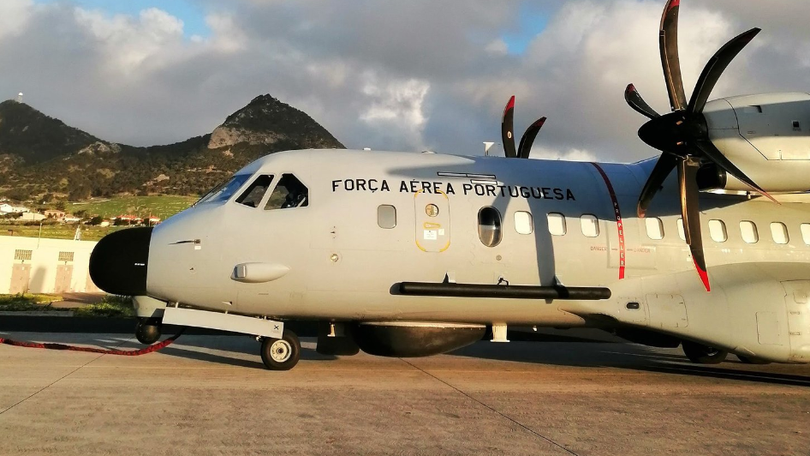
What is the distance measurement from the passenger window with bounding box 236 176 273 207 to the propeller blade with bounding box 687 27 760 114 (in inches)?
273

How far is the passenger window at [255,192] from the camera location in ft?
33.0

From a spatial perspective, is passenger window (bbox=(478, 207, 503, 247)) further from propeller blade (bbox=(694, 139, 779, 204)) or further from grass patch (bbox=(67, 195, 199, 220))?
grass patch (bbox=(67, 195, 199, 220))

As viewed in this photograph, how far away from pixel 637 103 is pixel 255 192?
269 inches

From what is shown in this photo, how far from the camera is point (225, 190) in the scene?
10.4 metres

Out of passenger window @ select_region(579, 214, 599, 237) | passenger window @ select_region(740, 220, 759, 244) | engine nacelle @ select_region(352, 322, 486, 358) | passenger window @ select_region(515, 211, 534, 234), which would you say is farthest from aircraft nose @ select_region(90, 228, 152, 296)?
passenger window @ select_region(740, 220, 759, 244)

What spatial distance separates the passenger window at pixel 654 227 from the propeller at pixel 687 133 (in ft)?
3.06

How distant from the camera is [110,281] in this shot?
9633 millimetres

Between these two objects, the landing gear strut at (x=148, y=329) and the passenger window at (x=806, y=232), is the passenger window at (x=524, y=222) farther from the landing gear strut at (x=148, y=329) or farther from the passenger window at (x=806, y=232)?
the landing gear strut at (x=148, y=329)

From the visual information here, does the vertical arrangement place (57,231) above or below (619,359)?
above

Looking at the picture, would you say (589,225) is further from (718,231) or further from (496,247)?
(718,231)

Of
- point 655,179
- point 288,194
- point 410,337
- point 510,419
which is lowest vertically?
point 510,419

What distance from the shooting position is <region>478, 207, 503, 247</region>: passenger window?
10.4 m

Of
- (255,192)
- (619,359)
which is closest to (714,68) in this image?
(619,359)

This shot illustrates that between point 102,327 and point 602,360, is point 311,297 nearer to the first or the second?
point 602,360
